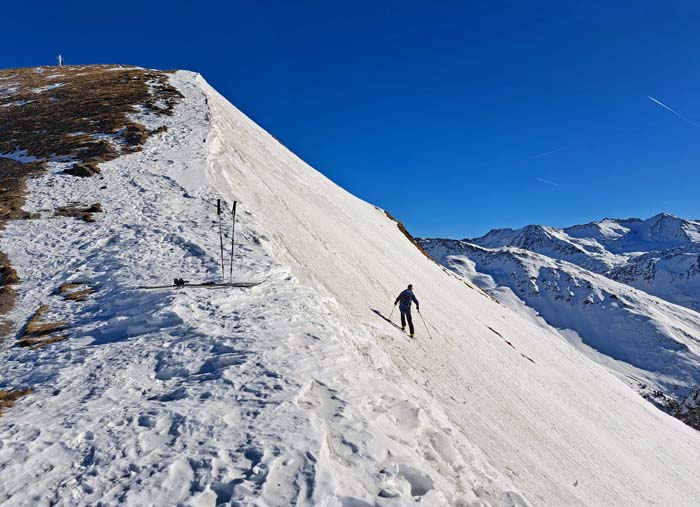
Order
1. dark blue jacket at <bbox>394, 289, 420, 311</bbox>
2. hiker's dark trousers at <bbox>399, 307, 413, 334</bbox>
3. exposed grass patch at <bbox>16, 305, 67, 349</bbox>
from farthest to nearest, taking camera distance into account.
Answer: dark blue jacket at <bbox>394, 289, 420, 311</bbox>
hiker's dark trousers at <bbox>399, 307, 413, 334</bbox>
exposed grass patch at <bbox>16, 305, 67, 349</bbox>

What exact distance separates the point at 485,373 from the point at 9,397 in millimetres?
15019

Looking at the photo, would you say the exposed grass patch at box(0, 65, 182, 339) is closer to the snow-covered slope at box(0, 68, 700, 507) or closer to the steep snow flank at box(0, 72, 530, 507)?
the snow-covered slope at box(0, 68, 700, 507)

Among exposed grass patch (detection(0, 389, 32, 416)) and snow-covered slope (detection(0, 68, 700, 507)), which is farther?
exposed grass patch (detection(0, 389, 32, 416))

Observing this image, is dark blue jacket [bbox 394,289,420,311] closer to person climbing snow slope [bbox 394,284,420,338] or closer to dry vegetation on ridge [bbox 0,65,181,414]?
person climbing snow slope [bbox 394,284,420,338]

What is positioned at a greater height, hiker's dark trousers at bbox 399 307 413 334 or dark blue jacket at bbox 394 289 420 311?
dark blue jacket at bbox 394 289 420 311

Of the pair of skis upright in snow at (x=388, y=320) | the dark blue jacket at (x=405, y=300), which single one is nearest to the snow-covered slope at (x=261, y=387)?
the pair of skis upright in snow at (x=388, y=320)

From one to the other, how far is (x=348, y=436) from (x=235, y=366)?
2733mm

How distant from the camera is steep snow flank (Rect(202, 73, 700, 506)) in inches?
465

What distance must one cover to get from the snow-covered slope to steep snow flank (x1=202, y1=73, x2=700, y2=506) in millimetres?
121

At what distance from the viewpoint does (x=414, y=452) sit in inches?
269

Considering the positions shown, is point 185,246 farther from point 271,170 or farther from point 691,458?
point 691,458

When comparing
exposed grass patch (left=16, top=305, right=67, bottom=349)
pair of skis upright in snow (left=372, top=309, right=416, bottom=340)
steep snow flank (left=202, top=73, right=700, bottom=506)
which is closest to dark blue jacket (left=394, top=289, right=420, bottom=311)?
pair of skis upright in snow (left=372, top=309, right=416, bottom=340)

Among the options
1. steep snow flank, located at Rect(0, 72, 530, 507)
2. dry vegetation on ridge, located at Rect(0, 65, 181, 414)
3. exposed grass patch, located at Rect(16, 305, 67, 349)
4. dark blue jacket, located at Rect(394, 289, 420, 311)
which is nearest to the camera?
steep snow flank, located at Rect(0, 72, 530, 507)

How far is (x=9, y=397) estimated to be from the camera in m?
7.44
